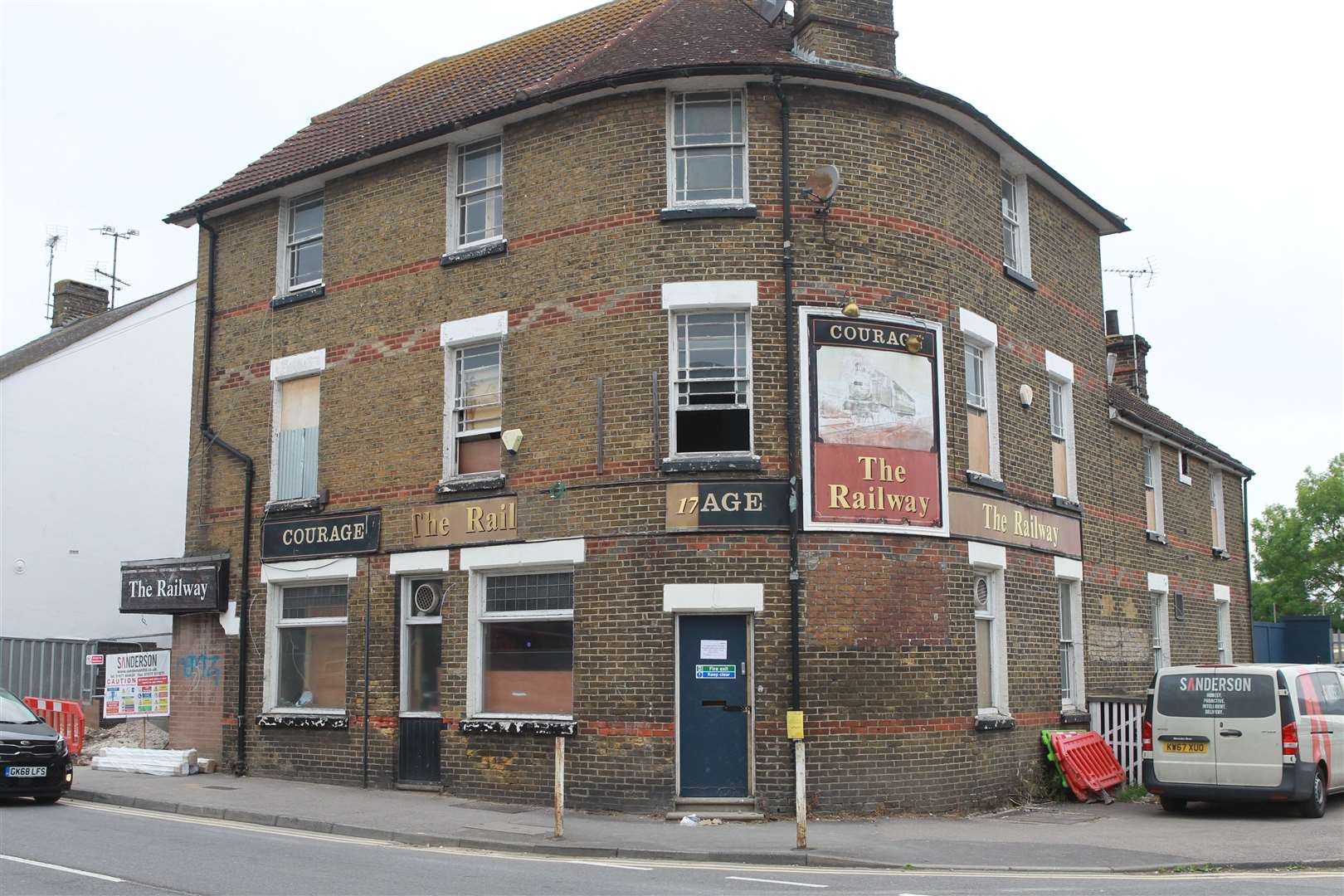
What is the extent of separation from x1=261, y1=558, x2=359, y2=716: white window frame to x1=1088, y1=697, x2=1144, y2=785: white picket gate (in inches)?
421

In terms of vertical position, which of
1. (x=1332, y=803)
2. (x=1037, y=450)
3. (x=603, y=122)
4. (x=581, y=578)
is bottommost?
(x=1332, y=803)

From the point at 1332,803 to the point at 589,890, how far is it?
35.7ft

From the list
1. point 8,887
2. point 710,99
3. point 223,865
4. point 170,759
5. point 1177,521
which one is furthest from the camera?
point 1177,521

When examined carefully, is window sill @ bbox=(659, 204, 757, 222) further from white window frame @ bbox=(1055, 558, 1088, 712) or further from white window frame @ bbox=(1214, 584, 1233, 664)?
white window frame @ bbox=(1214, 584, 1233, 664)

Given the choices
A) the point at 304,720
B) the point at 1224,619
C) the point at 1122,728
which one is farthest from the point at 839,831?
the point at 1224,619

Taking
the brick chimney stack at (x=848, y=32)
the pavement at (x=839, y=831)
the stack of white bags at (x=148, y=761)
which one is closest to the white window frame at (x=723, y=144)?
the brick chimney stack at (x=848, y=32)

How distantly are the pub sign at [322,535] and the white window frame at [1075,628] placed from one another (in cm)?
972

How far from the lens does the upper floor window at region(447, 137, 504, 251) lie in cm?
1725

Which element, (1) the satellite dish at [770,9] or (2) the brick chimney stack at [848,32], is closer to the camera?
(2) the brick chimney stack at [848,32]

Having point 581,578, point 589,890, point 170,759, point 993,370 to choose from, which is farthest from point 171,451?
point 589,890

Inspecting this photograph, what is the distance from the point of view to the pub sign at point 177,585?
62.8ft

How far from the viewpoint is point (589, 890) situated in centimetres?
993

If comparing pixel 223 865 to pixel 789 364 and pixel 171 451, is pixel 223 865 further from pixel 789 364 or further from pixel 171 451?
pixel 171 451

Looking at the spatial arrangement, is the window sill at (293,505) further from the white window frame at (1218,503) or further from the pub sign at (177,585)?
the white window frame at (1218,503)
